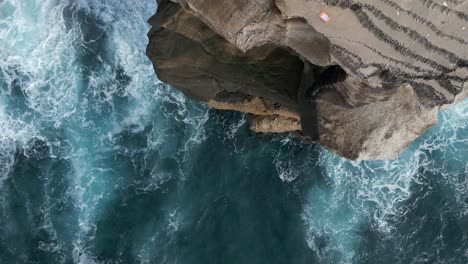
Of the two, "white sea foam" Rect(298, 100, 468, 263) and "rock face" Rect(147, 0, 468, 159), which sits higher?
"rock face" Rect(147, 0, 468, 159)

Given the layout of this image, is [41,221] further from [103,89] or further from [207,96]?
[207,96]

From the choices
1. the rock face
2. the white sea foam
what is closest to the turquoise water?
the white sea foam

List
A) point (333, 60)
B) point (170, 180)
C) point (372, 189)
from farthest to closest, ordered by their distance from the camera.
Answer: point (372, 189)
point (170, 180)
point (333, 60)

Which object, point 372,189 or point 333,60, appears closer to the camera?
point 333,60

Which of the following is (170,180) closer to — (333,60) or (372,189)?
(372,189)

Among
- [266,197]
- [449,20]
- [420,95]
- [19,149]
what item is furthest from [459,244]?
[19,149]

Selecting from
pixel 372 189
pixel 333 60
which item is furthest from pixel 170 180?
pixel 333 60

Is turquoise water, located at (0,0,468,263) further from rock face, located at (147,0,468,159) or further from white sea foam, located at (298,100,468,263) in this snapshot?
rock face, located at (147,0,468,159)

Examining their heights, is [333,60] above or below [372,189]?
above
